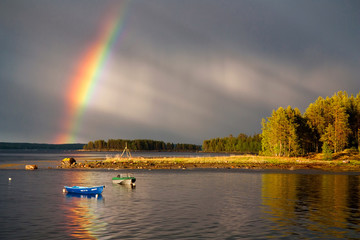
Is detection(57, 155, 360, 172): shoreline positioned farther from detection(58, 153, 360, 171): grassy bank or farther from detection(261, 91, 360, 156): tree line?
detection(261, 91, 360, 156): tree line

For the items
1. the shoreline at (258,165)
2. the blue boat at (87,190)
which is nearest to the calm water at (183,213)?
the blue boat at (87,190)

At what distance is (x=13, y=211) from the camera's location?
1575 inches

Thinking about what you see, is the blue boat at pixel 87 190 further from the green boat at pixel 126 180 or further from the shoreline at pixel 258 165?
the shoreline at pixel 258 165

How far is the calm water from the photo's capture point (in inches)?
1158

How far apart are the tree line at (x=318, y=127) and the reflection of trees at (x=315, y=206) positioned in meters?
71.8

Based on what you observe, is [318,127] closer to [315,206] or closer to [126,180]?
[126,180]

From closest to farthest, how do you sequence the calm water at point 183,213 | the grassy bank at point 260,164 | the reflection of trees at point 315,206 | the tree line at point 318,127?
the calm water at point 183,213, the reflection of trees at point 315,206, the grassy bank at point 260,164, the tree line at point 318,127

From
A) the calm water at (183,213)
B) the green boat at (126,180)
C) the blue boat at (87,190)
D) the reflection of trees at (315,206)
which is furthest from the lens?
the green boat at (126,180)

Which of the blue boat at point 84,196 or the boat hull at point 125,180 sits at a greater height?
the boat hull at point 125,180

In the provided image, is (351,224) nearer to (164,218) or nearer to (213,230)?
(213,230)

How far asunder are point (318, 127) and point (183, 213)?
119038 millimetres

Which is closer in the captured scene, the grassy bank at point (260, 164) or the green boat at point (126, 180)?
the green boat at point (126, 180)

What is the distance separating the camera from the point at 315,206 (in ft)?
142

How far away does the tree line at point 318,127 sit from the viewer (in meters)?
132
